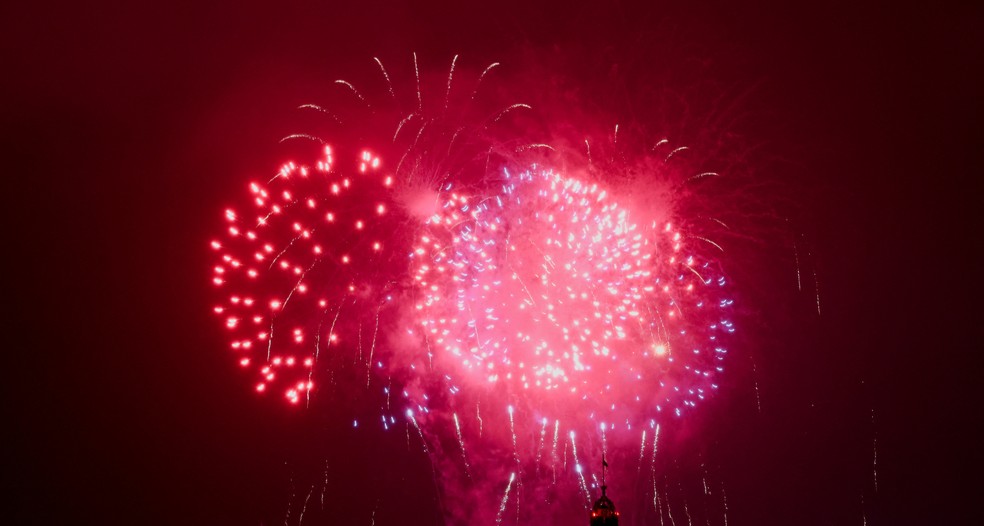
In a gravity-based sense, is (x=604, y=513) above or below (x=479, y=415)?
below

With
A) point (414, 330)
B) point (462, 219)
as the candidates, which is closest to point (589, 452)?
point (414, 330)

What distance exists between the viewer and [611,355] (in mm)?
10875

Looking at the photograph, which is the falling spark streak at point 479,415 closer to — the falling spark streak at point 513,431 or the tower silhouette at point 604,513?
the falling spark streak at point 513,431

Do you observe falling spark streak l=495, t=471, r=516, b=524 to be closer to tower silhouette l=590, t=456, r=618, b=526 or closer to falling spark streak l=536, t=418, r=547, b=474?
falling spark streak l=536, t=418, r=547, b=474

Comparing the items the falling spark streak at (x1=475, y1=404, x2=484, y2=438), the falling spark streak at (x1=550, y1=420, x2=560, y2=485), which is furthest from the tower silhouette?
the falling spark streak at (x1=475, y1=404, x2=484, y2=438)

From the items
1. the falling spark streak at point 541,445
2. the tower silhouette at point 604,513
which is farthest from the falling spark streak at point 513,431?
the tower silhouette at point 604,513

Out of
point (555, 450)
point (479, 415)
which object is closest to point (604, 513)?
point (555, 450)

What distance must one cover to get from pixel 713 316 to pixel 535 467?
4.33 metres

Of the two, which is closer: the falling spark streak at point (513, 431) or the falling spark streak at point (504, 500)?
the falling spark streak at point (513, 431)

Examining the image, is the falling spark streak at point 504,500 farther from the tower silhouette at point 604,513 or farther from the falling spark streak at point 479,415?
the tower silhouette at point 604,513

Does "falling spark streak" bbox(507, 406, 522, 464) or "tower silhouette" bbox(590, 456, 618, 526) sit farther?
"tower silhouette" bbox(590, 456, 618, 526)

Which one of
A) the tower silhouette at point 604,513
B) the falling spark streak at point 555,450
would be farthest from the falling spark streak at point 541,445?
the tower silhouette at point 604,513

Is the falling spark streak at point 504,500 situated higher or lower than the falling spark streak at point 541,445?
lower

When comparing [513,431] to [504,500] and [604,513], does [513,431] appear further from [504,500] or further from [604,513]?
[604,513]
